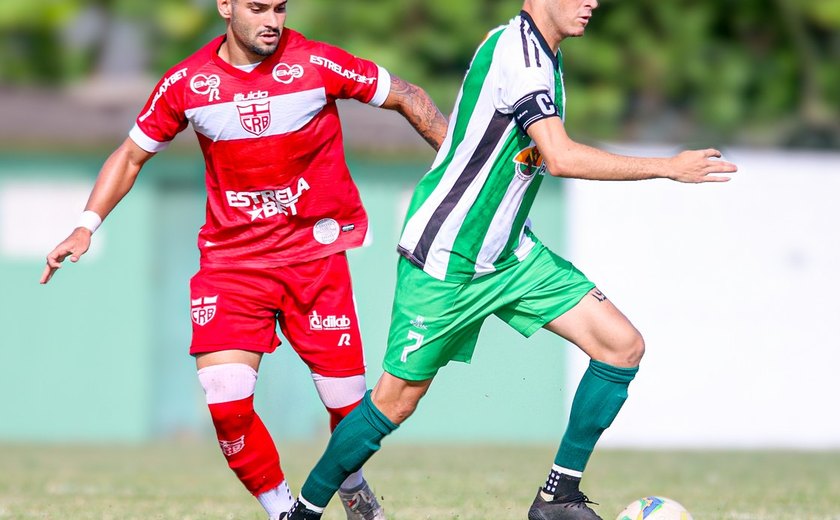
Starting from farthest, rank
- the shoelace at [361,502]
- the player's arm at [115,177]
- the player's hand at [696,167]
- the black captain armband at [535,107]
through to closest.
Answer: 1. the shoelace at [361,502]
2. the player's arm at [115,177]
3. the black captain armband at [535,107]
4. the player's hand at [696,167]

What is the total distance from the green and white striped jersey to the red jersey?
0.52 m

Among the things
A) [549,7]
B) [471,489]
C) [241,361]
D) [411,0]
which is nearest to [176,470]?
[471,489]

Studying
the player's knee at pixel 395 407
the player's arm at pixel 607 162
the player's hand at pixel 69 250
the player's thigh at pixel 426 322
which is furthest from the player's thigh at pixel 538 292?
the player's hand at pixel 69 250

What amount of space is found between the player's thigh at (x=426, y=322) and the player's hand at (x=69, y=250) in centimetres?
137

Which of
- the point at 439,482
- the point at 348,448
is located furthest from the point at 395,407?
the point at 439,482

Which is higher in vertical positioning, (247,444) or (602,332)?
(602,332)

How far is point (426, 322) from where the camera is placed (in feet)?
19.2

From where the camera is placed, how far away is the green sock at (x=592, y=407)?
5.90 m

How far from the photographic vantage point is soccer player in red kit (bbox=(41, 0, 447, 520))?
6113mm

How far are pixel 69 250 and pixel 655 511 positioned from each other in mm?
2685

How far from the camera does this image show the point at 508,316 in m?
6.06

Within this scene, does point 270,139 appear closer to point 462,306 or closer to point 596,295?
point 462,306

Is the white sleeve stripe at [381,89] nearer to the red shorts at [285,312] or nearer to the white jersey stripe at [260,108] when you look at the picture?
the white jersey stripe at [260,108]

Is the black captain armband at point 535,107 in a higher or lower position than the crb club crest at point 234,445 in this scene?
higher
